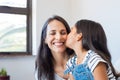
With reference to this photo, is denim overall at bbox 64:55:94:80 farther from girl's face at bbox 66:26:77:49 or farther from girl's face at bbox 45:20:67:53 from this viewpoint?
girl's face at bbox 45:20:67:53

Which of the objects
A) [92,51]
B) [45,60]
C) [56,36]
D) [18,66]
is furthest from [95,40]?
[18,66]

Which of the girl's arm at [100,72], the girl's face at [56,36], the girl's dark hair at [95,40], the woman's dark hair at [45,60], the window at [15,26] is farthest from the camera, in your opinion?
the window at [15,26]

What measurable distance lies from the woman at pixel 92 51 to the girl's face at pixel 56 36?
222 mm

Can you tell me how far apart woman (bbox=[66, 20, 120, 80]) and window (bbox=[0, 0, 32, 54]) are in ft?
4.54

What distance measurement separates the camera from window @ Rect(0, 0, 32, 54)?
2791mm

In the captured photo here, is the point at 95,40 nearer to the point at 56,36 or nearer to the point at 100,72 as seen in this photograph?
the point at 100,72

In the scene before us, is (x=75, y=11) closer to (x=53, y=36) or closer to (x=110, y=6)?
(x=110, y=6)

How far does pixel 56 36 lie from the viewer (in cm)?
181

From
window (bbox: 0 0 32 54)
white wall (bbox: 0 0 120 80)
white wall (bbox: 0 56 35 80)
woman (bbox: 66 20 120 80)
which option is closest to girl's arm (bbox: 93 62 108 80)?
woman (bbox: 66 20 120 80)

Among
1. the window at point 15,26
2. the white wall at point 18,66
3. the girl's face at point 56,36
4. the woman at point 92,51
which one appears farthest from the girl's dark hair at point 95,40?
the window at point 15,26

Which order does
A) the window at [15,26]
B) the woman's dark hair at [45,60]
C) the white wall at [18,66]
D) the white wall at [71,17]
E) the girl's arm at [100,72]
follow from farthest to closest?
the window at [15,26] < the white wall at [18,66] < the white wall at [71,17] < the woman's dark hair at [45,60] < the girl's arm at [100,72]

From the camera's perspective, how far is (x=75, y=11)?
2.94 meters

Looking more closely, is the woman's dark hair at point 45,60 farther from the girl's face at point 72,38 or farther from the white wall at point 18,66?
the white wall at point 18,66

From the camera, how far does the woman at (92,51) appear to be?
133 cm
